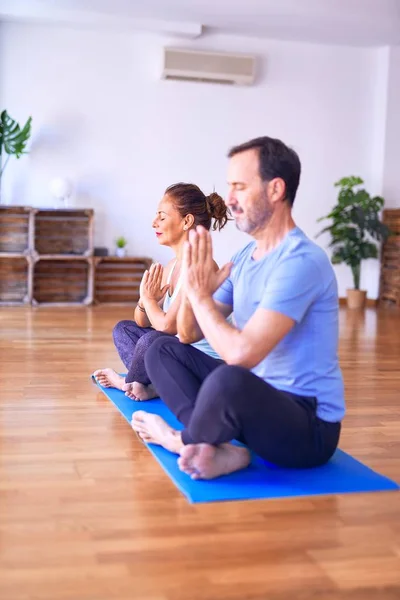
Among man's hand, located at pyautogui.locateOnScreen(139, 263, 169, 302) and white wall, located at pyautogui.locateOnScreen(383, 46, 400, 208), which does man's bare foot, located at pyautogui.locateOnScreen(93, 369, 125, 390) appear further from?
white wall, located at pyautogui.locateOnScreen(383, 46, 400, 208)

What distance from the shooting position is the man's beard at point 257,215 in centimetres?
206

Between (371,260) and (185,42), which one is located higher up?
(185,42)

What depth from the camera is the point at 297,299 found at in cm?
196

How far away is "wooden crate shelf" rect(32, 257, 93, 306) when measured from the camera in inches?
276

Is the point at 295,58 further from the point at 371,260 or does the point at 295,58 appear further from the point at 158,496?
the point at 158,496

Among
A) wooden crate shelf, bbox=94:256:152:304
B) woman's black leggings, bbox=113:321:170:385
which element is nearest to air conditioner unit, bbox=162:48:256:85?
wooden crate shelf, bbox=94:256:152:304

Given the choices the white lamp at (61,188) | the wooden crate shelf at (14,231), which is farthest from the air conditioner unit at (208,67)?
the wooden crate shelf at (14,231)

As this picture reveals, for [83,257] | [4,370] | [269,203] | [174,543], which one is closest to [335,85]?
[83,257]

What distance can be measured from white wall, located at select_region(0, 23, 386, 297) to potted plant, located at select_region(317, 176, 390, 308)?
1.09ft

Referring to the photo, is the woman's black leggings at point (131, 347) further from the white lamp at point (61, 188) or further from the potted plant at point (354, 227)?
the potted plant at point (354, 227)

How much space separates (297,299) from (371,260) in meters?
6.07

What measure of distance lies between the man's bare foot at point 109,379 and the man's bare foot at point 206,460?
113cm

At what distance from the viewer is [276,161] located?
79.8 inches

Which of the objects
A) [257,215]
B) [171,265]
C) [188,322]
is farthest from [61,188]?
[257,215]
